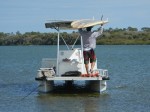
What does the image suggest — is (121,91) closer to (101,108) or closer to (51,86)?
(51,86)

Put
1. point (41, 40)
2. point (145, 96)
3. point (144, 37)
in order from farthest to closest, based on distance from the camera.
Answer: point (144, 37) < point (41, 40) < point (145, 96)

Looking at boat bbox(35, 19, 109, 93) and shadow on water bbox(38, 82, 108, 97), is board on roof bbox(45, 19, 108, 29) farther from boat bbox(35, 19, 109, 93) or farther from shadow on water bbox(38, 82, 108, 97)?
shadow on water bbox(38, 82, 108, 97)

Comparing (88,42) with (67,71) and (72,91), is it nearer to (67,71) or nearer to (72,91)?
(67,71)

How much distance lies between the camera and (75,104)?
79.3 ft

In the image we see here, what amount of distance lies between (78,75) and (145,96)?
319cm

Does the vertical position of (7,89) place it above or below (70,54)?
below

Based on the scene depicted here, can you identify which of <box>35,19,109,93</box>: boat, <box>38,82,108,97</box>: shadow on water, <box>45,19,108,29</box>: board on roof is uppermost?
<box>45,19,108,29</box>: board on roof

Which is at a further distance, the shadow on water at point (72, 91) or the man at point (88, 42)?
the shadow on water at point (72, 91)

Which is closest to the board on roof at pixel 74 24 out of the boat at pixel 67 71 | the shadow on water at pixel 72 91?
the boat at pixel 67 71

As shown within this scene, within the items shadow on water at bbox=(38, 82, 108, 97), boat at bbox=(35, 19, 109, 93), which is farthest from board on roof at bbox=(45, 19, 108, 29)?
shadow on water at bbox=(38, 82, 108, 97)

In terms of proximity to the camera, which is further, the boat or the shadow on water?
the shadow on water

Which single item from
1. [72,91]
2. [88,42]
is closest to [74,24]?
[88,42]

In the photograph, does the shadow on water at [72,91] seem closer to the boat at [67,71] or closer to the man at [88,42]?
the boat at [67,71]

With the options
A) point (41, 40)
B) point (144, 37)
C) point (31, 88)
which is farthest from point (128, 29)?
point (31, 88)
